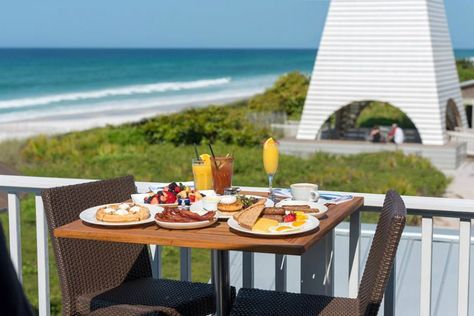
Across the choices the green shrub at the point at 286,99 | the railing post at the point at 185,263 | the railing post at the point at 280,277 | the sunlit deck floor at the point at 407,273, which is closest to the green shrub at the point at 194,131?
the green shrub at the point at 286,99

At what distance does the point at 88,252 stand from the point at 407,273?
10.6 ft

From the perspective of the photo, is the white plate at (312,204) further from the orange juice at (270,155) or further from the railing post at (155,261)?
the railing post at (155,261)

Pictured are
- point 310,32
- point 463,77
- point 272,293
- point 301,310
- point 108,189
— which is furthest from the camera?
point 310,32

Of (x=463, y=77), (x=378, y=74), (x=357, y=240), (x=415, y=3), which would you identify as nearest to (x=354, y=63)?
(x=378, y=74)

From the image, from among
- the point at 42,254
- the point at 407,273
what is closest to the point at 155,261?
the point at 42,254

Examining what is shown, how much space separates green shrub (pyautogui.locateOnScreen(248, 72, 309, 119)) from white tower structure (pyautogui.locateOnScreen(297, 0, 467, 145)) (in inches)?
778

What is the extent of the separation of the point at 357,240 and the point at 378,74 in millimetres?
18915

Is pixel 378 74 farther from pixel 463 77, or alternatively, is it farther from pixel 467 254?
pixel 463 77

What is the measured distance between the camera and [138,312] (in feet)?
8.65

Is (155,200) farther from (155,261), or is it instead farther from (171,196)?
(155,261)

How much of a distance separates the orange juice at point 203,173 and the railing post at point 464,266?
100 centimetres

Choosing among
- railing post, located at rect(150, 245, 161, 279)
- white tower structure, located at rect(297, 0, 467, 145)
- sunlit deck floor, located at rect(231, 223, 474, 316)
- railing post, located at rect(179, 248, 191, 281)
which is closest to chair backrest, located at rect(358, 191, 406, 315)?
railing post, located at rect(179, 248, 191, 281)

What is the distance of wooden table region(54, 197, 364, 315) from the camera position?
7.27ft

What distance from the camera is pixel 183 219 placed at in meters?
2.44
